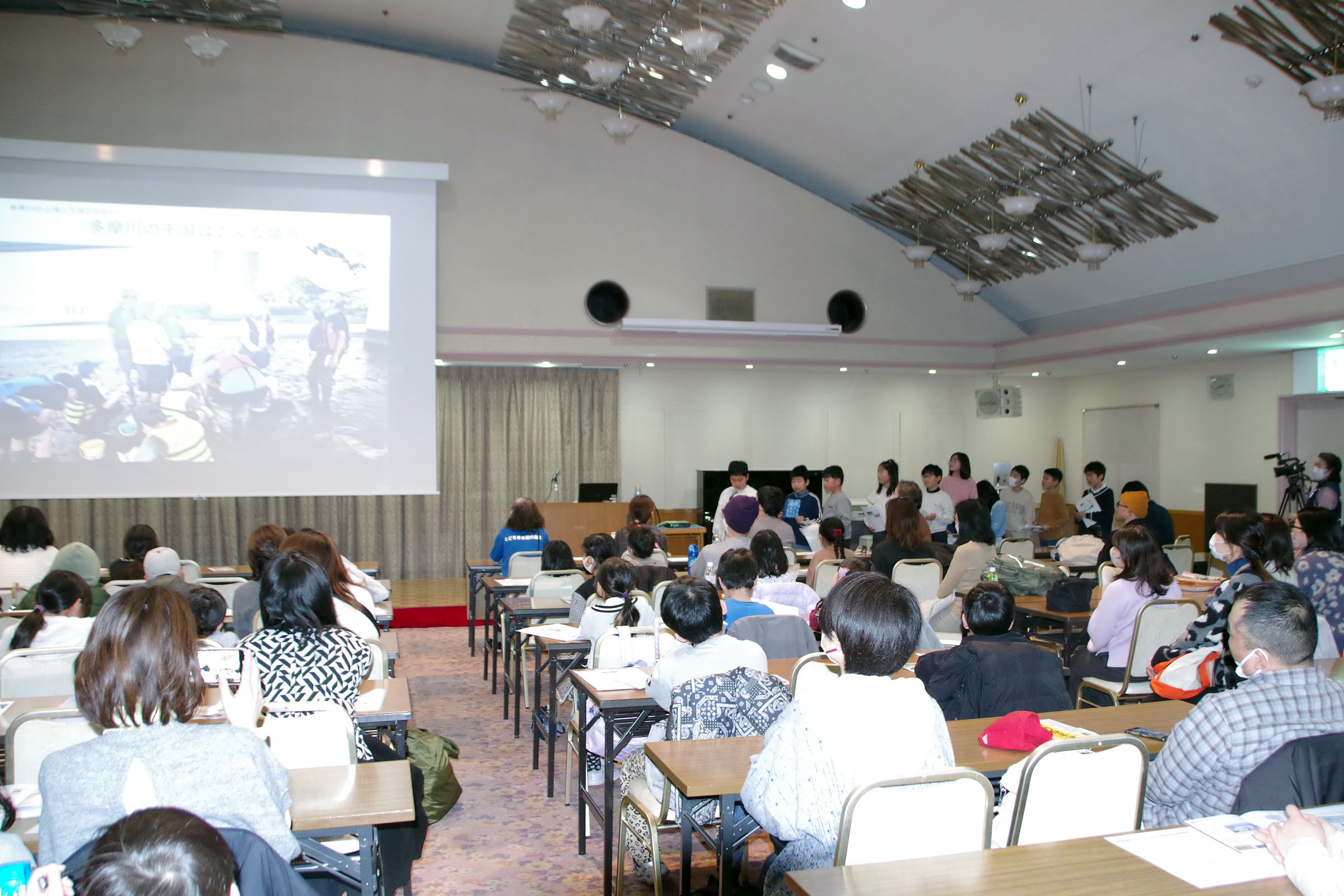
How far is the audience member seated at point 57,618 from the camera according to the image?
12.5ft

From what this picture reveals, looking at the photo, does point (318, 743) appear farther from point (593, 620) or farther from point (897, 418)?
point (897, 418)

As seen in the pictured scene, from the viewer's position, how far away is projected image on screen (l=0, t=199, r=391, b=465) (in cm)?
741

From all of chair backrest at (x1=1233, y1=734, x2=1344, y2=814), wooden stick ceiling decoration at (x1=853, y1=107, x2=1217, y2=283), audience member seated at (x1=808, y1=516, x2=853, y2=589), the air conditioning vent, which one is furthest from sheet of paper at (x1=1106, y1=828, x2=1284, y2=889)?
the air conditioning vent

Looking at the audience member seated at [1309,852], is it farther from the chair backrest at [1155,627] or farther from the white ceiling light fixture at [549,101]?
the white ceiling light fixture at [549,101]

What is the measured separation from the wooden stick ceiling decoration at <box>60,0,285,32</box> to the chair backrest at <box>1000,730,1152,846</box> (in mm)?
9911


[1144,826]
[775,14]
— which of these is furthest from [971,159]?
[1144,826]

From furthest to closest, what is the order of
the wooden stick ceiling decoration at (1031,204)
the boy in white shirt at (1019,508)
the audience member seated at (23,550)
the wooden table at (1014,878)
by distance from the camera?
1. the boy in white shirt at (1019,508)
2. the wooden stick ceiling decoration at (1031,204)
3. the audience member seated at (23,550)
4. the wooden table at (1014,878)

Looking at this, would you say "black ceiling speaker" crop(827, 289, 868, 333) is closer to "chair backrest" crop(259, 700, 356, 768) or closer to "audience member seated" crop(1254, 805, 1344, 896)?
"chair backrest" crop(259, 700, 356, 768)

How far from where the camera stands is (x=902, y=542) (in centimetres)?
639

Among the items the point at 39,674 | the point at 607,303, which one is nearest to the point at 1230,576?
the point at 39,674

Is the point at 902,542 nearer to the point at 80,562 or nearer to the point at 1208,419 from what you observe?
the point at 80,562

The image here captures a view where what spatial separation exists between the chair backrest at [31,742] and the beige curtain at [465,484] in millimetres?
8565

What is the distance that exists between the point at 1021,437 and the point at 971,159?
5.12 m

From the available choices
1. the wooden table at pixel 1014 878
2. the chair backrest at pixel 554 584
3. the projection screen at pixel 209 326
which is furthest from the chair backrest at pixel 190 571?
the wooden table at pixel 1014 878
